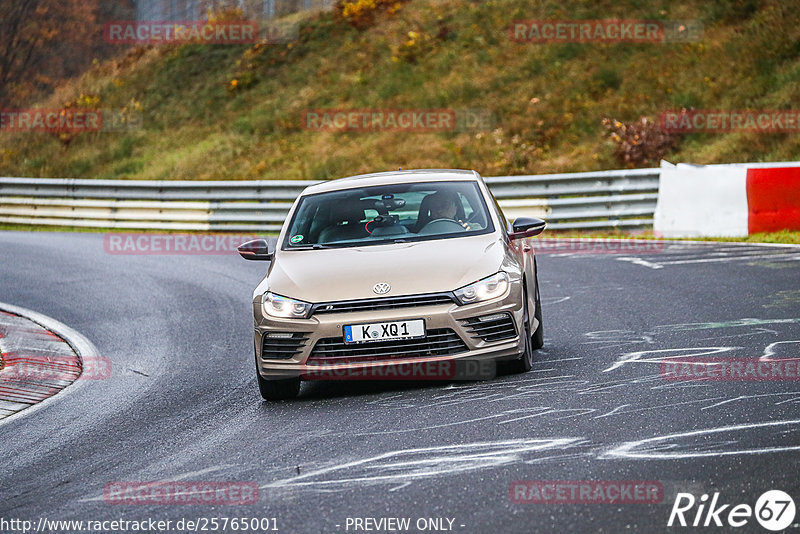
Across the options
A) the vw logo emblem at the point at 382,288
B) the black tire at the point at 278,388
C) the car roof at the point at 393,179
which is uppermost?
the car roof at the point at 393,179

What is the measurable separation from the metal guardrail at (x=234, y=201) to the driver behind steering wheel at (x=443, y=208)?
36.0ft

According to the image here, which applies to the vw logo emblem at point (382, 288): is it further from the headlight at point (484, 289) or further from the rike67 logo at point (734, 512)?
the rike67 logo at point (734, 512)

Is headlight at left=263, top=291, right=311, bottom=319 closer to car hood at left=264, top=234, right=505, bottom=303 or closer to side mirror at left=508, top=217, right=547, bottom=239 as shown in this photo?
car hood at left=264, top=234, right=505, bottom=303

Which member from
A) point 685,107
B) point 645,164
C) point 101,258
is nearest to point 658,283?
point 101,258

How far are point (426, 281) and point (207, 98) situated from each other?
34.5m

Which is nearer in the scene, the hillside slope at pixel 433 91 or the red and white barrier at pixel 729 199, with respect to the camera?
the red and white barrier at pixel 729 199

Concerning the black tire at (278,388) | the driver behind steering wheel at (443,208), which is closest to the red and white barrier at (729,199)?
the driver behind steering wheel at (443,208)

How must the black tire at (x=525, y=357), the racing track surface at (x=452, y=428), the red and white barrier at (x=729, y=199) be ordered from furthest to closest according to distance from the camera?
1. the red and white barrier at (x=729, y=199)
2. the black tire at (x=525, y=357)
3. the racing track surface at (x=452, y=428)

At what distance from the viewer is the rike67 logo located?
14.7ft

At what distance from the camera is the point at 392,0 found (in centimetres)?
4153

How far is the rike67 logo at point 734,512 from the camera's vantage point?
448 centimetres

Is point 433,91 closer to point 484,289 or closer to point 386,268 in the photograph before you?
point 386,268

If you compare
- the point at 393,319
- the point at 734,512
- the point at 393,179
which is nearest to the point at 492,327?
the point at 393,319

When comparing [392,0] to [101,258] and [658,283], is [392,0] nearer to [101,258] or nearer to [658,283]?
[101,258]
